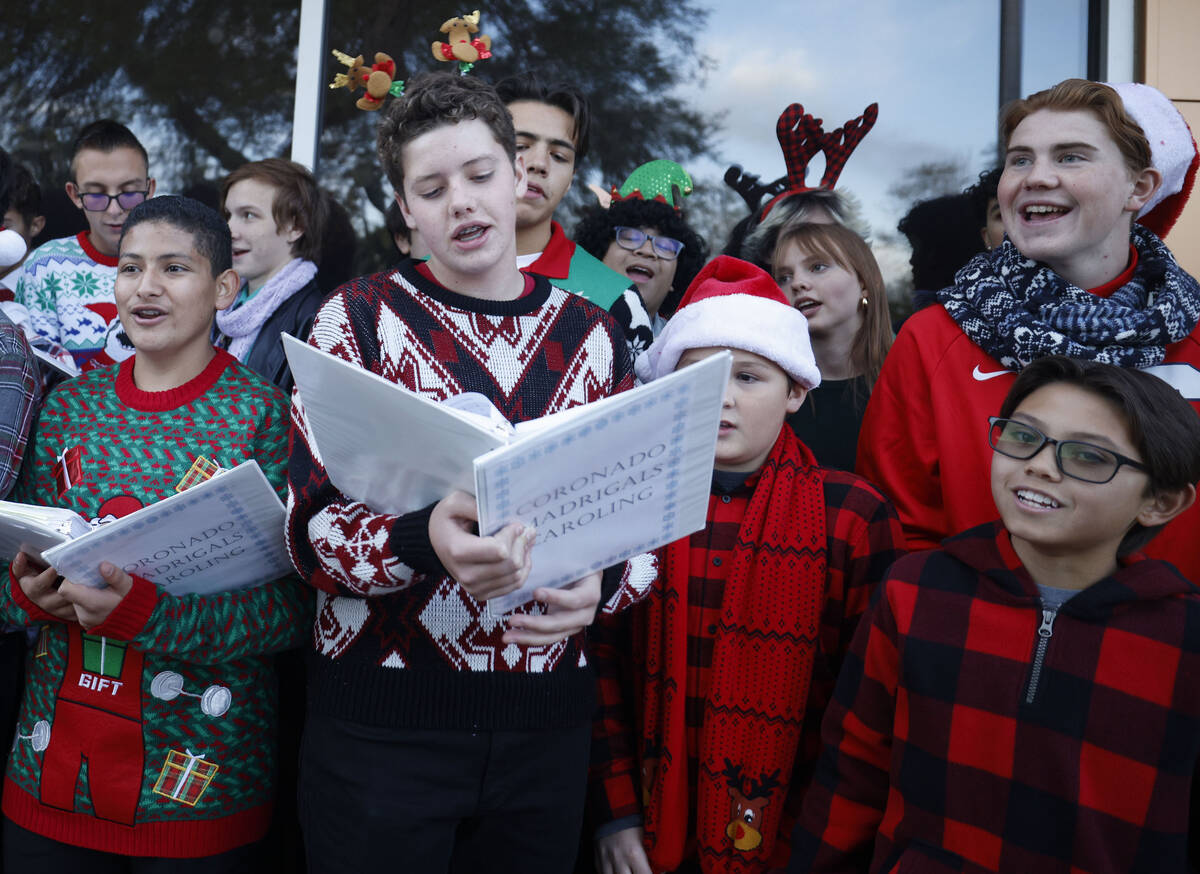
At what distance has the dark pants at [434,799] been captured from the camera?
1.57 metres

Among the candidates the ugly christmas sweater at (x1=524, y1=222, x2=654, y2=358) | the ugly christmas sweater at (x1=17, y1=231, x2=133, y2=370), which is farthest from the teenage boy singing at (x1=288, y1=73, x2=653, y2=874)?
the ugly christmas sweater at (x1=17, y1=231, x2=133, y2=370)

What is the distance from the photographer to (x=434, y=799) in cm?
159

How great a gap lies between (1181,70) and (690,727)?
9.82ft

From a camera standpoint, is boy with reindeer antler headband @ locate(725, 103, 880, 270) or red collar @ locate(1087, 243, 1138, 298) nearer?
red collar @ locate(1087, 243, 1138, 298)

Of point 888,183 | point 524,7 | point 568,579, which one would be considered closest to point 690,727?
point 568,579

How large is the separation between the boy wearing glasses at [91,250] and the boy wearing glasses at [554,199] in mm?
1335

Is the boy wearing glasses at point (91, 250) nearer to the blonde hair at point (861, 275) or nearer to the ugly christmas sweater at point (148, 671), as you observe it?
the ugly christmas sweater at point (148, 671)

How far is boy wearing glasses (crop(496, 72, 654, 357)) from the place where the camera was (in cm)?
278

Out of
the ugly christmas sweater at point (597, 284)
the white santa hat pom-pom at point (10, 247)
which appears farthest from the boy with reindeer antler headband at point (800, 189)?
the white santa hat pom-pom at point (10, 247)

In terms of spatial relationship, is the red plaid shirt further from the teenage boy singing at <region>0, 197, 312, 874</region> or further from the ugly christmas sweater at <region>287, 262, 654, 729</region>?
the teenage boy singing at <region>0, 197, 312, 874</region>

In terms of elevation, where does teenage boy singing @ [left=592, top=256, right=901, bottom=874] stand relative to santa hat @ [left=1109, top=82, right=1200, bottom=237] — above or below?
below

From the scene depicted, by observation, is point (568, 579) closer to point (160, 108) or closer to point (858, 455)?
point (858, 455)

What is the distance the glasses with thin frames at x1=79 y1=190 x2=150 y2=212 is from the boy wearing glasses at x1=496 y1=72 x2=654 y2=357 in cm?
131

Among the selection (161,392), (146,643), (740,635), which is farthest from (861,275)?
(146,643)
